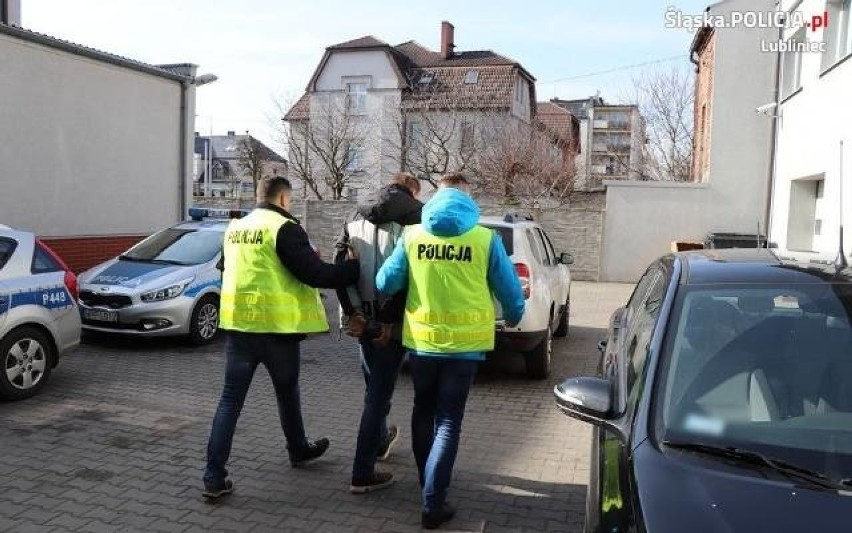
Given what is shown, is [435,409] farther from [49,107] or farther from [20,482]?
[49,107]

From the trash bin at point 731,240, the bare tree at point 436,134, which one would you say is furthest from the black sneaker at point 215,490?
the bare tree at point 436,134

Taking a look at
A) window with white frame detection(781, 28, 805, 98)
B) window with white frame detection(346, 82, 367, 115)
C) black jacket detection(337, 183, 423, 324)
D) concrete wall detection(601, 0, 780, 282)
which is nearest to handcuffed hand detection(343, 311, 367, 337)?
black jacket detection(337, 183, 423, 324)

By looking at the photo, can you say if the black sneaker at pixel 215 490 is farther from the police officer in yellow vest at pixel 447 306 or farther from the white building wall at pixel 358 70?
the white building wall at pixel 358 70

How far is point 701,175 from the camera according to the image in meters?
22.1

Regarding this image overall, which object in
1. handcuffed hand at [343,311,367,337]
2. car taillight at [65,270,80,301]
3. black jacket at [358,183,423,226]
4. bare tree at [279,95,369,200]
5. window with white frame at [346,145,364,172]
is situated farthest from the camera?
window with white frame at [346,145,364,172]

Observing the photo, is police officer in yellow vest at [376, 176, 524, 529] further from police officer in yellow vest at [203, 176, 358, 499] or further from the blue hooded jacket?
police officer in yellow vest at [203, 176, 358, 499]

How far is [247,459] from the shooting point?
5102 millimetres

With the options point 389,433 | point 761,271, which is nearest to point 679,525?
→ point 761,271

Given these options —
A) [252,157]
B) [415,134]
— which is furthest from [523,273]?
[252,157]

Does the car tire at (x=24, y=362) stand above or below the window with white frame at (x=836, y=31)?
below

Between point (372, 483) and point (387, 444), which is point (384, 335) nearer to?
point (372, 483)

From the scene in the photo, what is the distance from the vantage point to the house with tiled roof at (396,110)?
33031 millimetres

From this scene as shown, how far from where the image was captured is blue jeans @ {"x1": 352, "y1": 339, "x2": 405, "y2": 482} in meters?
4.32

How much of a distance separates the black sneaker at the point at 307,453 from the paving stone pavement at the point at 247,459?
0.07m
